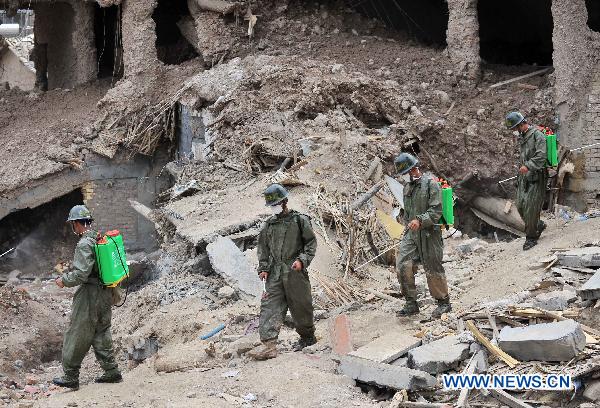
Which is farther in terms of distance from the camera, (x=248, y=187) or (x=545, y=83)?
(x=545, y=83)

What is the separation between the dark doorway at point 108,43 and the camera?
67.9 feet

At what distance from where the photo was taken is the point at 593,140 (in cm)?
1606

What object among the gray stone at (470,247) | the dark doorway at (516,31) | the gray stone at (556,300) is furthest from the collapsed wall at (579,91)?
the gray stone at (556,300)

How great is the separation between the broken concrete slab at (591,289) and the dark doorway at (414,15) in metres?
12.2

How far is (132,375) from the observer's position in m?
9.44

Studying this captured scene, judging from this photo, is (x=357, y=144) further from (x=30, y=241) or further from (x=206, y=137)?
(x=30, y=241)

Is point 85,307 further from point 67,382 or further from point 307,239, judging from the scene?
point 307,239

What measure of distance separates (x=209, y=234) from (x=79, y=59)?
367 inches

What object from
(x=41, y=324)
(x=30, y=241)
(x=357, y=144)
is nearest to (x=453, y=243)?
(x=357, y=144)

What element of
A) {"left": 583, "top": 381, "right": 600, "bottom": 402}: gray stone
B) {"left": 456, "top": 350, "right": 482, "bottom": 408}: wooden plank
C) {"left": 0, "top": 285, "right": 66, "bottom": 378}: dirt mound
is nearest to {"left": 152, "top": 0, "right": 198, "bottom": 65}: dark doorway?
{"left": 0, "top": 285, "right": 66, "bottom": 378}: dirt mound

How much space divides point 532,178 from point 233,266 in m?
3.62

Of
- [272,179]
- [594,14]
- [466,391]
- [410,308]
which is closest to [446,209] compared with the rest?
[410,308]

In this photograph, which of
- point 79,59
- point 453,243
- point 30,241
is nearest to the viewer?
point 453,243

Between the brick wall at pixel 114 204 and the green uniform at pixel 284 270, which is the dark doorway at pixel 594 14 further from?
the green uniform at pixel 284 270
